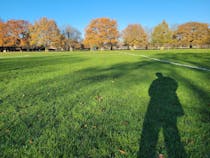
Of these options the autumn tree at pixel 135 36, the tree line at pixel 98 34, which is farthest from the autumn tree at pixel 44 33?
the autumn tree at pixel 135 36

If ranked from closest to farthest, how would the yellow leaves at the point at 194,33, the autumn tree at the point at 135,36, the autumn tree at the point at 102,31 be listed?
the autumn tree at the point at 102,31 → the yellow leaves at the point at 194,33 → the autumn tree at the point at 135,36

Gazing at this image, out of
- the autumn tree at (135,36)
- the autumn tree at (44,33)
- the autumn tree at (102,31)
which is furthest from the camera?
the autumn tree at (135,36)

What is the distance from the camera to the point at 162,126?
3066 mm

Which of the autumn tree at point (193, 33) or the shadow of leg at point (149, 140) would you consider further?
the autumn tree at point (193, 33)

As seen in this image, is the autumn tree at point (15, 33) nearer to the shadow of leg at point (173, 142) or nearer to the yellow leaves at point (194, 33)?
the yellow leaves at point (194, 33)

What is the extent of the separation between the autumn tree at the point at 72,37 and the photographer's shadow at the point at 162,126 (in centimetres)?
8201

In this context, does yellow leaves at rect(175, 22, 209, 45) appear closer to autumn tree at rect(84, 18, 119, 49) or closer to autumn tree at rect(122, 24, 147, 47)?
autumn tree at rect(122, 24, 147, 47)

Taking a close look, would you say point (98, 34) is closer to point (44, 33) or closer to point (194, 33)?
point (44, 33)

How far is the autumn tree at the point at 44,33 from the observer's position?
190ft

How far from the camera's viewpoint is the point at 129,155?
7.52 ft

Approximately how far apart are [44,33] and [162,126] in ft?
203

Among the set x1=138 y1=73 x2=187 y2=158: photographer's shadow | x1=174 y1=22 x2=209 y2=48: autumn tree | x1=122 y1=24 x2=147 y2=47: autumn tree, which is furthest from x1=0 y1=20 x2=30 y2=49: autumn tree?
x1=138 y1=73 x2=187 y2=158: photographer's shadow

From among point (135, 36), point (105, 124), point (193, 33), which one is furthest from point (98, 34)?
point (105, 124)

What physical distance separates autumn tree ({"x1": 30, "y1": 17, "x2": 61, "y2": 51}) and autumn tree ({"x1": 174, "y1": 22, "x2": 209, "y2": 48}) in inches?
1968
